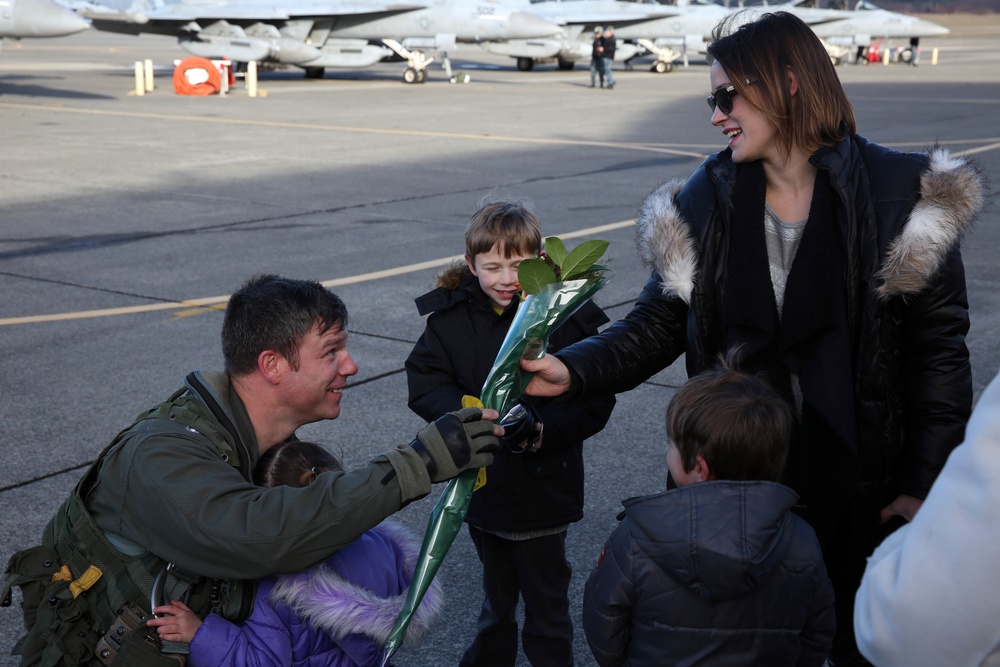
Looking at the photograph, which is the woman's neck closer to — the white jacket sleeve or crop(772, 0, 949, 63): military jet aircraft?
the white jacket sleeve

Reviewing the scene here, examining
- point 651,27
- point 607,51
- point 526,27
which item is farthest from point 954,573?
point 651,27

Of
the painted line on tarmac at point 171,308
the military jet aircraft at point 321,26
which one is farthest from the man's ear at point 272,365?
the military jet aircraft at point 321,26

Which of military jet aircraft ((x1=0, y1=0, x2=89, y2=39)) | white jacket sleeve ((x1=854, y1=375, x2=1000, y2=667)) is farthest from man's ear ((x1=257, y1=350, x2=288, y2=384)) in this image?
military jet aircraft ((x1=0, y1=0, x2=89, y2=39))

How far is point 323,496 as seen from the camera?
231 cm

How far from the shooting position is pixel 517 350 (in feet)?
8.80

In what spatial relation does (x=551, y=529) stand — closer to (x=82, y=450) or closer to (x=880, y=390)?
(x=880, y=390)

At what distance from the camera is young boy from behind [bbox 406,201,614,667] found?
344 cm

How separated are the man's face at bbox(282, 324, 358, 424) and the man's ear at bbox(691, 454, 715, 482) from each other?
0.90 metres

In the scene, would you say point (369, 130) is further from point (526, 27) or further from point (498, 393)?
point (498, 393)

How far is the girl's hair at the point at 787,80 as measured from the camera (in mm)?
2779

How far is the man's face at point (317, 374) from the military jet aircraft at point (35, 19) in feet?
75.7

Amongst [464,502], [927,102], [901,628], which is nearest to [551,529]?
[464,502]

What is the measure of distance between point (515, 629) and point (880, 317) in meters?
1.60

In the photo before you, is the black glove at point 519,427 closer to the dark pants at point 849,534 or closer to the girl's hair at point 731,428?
the girl's hair at point 731,428
